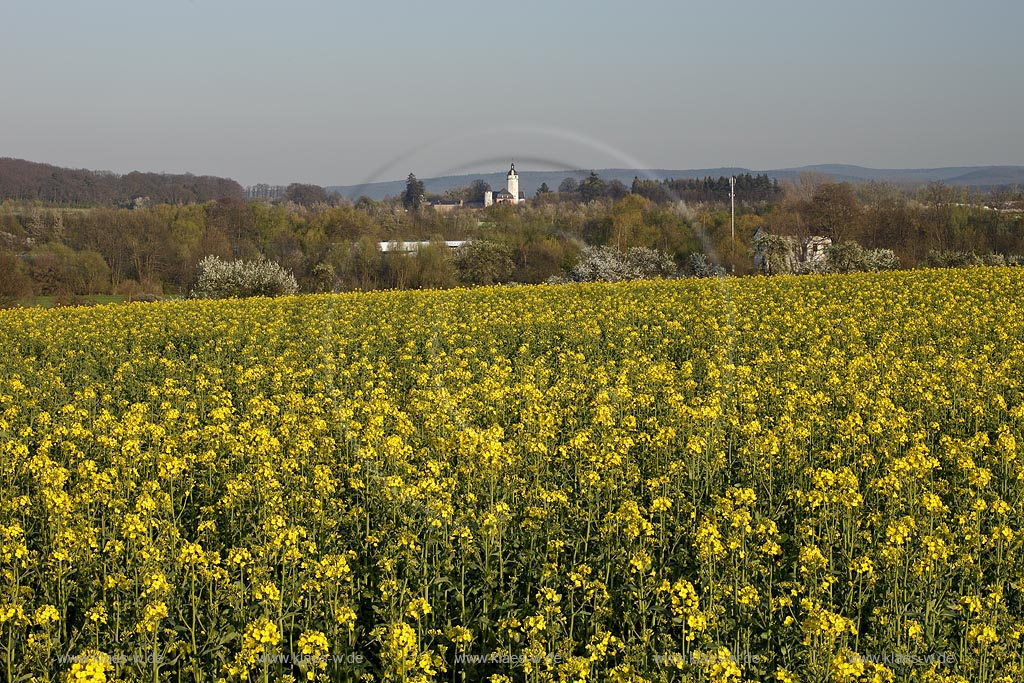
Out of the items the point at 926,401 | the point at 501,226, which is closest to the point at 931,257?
the point at 501,226

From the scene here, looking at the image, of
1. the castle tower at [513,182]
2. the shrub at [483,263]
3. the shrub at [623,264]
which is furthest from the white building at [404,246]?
the castle tower at [513,182]

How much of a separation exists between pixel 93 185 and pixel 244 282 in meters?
78.5

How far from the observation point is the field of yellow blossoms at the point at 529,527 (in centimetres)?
681

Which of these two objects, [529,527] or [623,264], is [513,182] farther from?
[623,264]

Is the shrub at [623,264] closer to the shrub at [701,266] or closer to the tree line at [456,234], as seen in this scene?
the tree line at [456,234]

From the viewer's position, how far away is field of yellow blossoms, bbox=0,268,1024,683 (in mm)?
6809

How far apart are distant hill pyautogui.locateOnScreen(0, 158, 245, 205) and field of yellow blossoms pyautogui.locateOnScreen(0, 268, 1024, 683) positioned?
302ft

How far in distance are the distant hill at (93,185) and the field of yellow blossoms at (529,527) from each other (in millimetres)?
91972

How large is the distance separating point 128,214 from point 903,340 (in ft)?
263

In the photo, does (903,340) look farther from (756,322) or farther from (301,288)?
(301,288)

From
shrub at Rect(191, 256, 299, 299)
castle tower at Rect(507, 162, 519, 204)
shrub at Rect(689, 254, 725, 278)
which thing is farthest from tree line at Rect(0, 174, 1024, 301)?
castle tower at Rect(507, 162, 519, 204)

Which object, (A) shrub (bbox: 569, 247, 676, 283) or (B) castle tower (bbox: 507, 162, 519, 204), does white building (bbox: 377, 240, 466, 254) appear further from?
(B) castle tower (bbox: 507, 162, 519, 204)

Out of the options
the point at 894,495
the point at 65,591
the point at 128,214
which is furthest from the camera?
the point at 128,214

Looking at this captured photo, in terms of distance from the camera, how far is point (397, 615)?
7199mm
